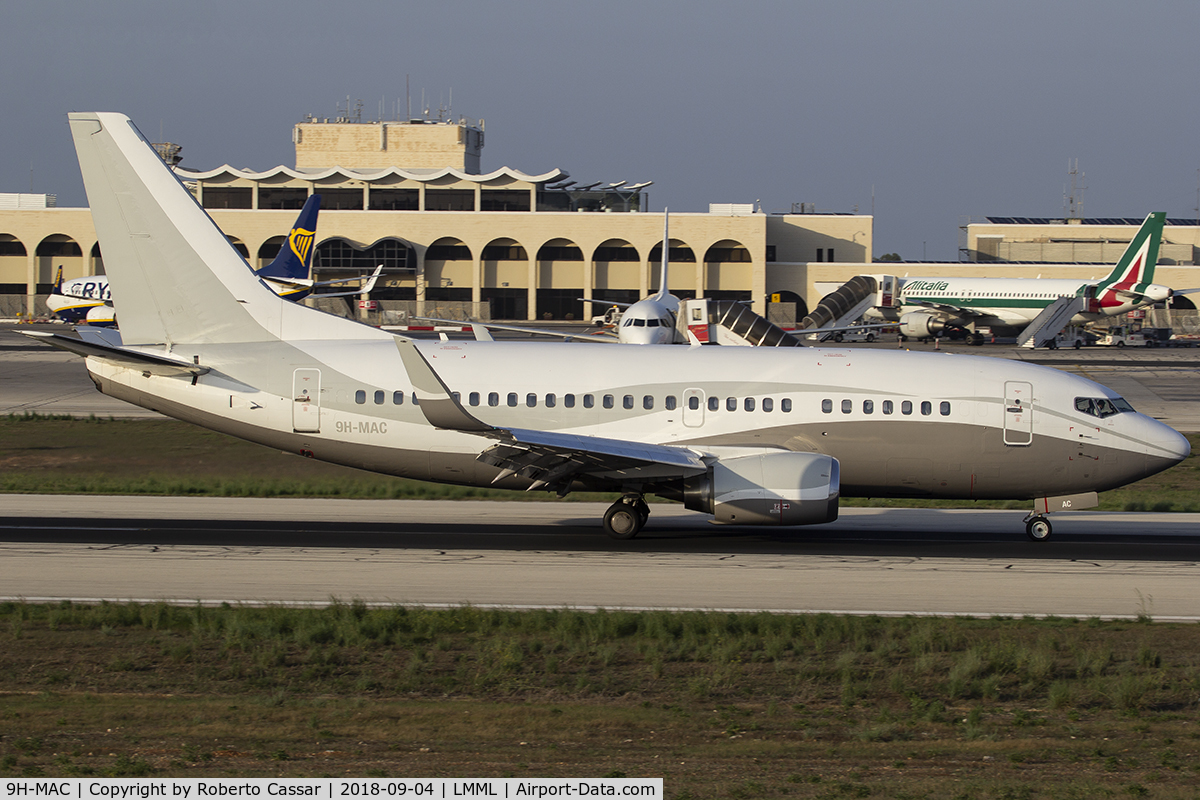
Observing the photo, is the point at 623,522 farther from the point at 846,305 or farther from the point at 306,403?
the point at 846,305

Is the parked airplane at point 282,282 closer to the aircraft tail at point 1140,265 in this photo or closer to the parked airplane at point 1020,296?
the parked airplane at point 1020,296

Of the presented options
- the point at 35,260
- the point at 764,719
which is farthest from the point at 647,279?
the point at 764,719

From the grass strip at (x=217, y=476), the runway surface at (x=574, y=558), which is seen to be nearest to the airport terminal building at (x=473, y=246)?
the grass strip at (x=217, y=476)

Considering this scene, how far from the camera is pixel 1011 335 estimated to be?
312 ft

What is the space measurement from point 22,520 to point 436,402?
10364mm

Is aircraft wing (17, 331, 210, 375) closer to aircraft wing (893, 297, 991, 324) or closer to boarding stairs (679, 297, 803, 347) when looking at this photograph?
boarding stairs (679, 297, 803, 347)

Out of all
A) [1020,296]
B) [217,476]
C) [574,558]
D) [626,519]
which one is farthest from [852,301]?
[574,558]

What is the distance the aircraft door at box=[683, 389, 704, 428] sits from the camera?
22656 millimetres

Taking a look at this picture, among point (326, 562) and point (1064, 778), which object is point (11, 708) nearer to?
point (326, 562)

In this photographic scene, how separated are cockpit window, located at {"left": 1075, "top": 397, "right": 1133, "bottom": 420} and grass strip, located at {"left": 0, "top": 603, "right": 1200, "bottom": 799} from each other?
741 centimetres

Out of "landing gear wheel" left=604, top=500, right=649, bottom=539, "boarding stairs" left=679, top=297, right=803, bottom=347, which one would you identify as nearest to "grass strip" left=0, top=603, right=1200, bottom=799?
"landing gear wheel" left=604, top=500, right=649, bottom=539

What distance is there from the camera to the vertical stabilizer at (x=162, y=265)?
23516 millimetres

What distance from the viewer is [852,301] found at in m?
91.9

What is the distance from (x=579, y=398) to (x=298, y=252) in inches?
2589
